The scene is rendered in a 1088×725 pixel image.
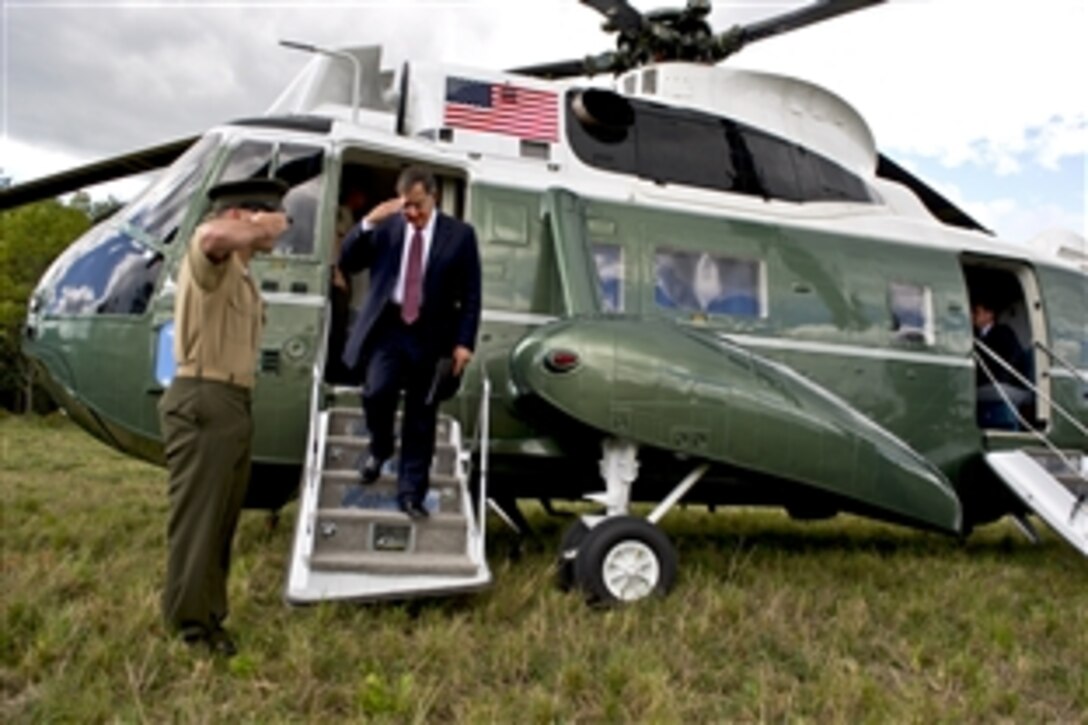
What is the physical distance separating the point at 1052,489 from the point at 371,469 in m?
4.87

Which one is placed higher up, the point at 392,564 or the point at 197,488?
the point at 197,488

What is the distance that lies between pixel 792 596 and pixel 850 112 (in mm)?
5181

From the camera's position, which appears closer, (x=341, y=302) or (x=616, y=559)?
(x=616, y=559)

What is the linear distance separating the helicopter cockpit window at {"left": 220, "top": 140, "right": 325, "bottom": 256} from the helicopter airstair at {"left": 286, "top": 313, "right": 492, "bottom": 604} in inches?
44.8

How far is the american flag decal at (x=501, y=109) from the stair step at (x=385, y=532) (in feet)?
10.0

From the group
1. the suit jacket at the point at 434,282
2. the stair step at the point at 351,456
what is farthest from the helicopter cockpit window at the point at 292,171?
the stair step at the point at 351,456

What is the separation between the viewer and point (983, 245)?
25.6 ft

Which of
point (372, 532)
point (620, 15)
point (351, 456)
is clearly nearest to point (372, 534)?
point (372, 532)

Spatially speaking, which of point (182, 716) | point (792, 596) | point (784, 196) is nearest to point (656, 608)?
point (792, 596)

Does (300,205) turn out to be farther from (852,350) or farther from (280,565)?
(852,350)

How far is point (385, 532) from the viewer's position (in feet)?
15.5

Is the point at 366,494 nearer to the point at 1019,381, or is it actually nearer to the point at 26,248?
the point at 1019,381

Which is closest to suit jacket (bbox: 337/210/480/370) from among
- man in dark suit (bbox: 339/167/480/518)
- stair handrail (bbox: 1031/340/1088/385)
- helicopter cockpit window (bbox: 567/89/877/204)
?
man in dark suit (bbox: 339/167/480/518)

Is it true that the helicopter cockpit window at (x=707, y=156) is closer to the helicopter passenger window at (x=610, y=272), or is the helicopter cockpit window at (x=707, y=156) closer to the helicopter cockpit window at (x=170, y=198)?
the helicopter passenger window at (x=610, y=272)
